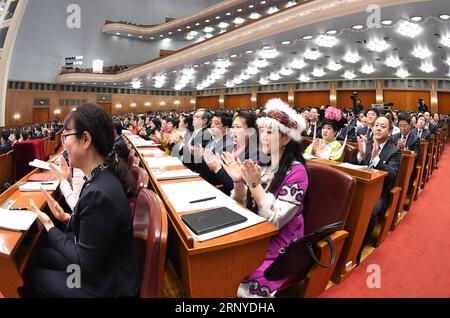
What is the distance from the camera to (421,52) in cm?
999

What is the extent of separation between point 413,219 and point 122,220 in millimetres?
3744

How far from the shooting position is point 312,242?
1395 millimetres

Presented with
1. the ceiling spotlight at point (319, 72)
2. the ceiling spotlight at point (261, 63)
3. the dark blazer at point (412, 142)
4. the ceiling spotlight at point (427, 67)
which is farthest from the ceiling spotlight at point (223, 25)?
the dark blazer at point (412, 142)

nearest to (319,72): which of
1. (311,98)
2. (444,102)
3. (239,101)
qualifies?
(311,98)

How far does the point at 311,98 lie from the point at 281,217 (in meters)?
19.5

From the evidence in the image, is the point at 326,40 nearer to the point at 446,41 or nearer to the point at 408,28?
the point at 408,28

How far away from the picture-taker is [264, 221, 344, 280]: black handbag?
1330 mm

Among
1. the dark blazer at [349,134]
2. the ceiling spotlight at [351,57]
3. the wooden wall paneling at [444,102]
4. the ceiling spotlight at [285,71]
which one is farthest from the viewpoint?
the wooden wall paneling at [444,102]

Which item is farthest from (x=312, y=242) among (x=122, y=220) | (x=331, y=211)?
(x=122, y=220)

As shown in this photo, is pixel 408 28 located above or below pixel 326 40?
below

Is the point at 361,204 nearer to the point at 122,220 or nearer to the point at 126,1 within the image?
the point at 122,220

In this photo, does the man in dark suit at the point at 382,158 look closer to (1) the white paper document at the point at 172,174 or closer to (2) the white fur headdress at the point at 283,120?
(2) the white fur headdress at the point at 283,120

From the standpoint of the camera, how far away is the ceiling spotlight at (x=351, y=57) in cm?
1080

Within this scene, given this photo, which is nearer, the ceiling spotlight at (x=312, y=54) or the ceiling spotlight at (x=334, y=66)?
the ceiling spotlight at (x=312, y=54)
